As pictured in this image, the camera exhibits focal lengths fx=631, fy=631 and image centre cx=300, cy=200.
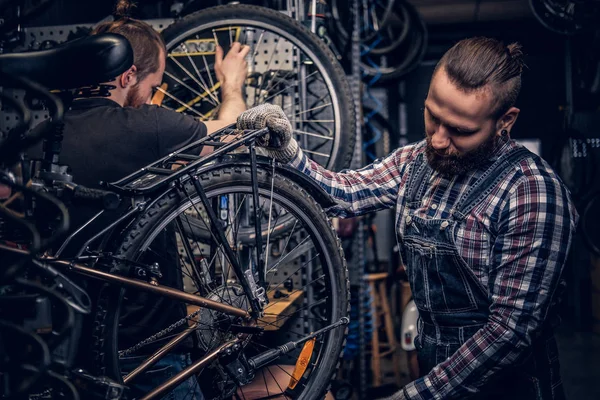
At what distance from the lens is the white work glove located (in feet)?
5.47

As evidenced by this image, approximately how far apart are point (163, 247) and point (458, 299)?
0.83m

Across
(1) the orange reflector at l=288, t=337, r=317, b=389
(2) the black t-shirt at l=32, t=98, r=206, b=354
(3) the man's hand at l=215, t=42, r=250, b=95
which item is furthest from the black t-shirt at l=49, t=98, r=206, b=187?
(1) the orange reflector at l=288, t=337, r=317, b=389

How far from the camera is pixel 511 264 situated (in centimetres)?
156

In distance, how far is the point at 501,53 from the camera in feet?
5.34

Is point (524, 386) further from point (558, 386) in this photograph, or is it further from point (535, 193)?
point (535, 193)

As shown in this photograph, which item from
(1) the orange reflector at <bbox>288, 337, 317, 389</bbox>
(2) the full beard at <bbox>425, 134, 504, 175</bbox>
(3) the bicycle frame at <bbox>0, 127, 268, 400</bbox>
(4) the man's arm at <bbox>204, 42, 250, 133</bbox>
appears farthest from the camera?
(4) the man's arm at <bbox>204, 42, 250, 133</bbox>

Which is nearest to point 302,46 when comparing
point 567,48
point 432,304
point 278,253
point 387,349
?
point 278,253

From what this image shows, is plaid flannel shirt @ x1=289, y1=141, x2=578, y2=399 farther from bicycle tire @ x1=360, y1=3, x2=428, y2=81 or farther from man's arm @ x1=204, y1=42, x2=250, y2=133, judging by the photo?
bicycle tire @ x1=360, y1=3, x2=428, y2=81

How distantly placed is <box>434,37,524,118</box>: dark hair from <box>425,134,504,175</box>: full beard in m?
0.08

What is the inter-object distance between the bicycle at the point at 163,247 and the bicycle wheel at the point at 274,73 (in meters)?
0.70

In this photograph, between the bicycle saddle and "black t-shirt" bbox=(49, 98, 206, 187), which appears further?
"black t-shirt" bbox=(49, 98, 206, 187)

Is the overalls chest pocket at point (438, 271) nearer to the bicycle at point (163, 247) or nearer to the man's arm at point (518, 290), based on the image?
the man's arm at point (518, 290)

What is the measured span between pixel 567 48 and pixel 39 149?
19.3 ft

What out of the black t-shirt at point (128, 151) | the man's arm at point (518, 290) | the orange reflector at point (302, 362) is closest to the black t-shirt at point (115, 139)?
the black t-shirt at point (128, 151)
